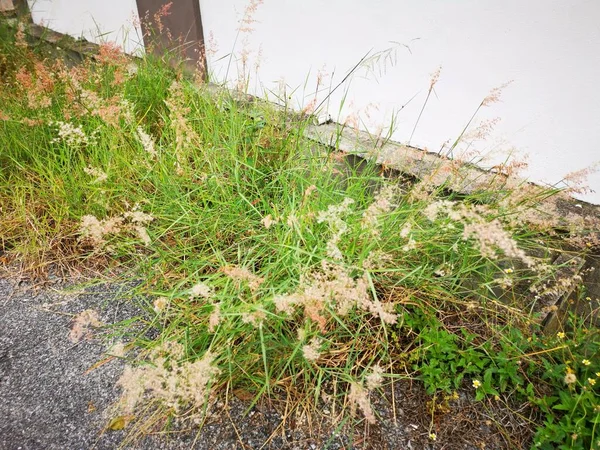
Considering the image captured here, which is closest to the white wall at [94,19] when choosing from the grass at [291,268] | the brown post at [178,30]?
the brown post at [178,30]

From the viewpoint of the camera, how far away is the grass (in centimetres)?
149

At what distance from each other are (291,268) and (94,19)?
11.6 ft

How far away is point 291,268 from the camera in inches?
70.9

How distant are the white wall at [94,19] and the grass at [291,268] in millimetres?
1044

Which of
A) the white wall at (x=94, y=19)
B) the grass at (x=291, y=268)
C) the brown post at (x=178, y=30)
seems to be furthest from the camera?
the white wall at (x=94, y=19)

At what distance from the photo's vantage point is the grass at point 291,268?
1491 mm

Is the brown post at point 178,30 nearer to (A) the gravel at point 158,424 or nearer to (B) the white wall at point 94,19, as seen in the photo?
(B) the white wall at point 94,19

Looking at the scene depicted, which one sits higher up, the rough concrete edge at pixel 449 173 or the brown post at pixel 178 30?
the brown post at pixel 178 30

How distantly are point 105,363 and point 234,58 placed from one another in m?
2.30

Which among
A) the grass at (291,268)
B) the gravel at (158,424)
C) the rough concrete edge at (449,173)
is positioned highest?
the rough concrete edge at (449,173)

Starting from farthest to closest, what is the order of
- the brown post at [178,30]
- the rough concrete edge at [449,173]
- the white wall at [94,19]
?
the white wall at [94,19], the brown post at [178,30], the rough concrete edge at [449,173]

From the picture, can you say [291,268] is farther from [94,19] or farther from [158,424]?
[94,19]

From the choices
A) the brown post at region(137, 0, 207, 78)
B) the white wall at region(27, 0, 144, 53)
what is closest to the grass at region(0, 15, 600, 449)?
the brown post at region(137, 0, 207, 78)

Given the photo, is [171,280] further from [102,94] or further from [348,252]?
[102,94]
